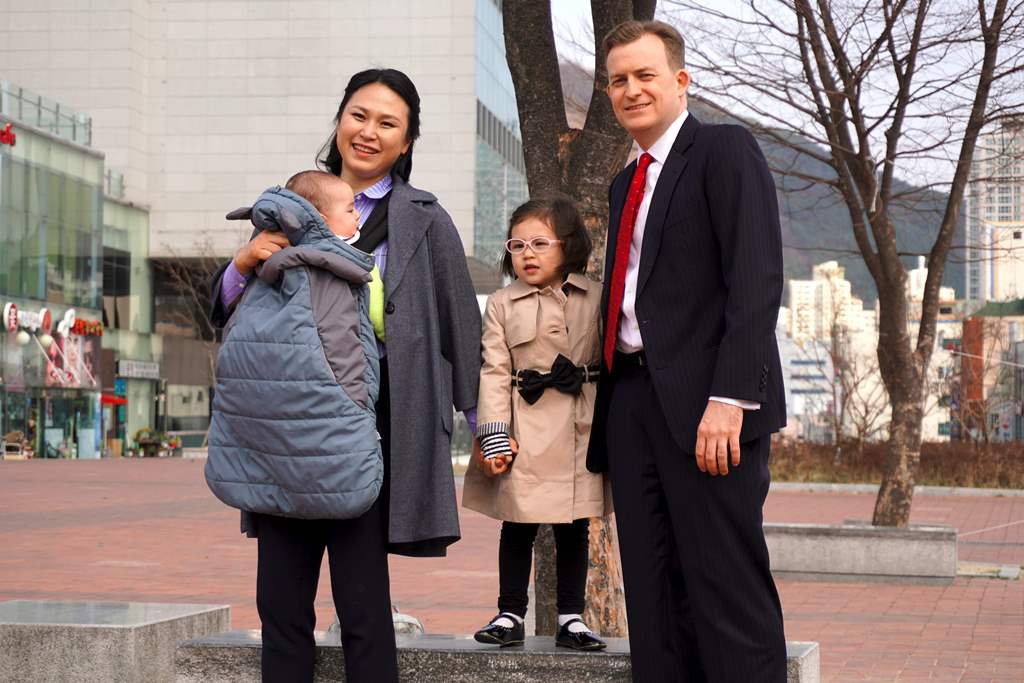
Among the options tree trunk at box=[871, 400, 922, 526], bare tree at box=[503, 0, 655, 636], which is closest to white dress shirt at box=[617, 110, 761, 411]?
bare tree at box=[503, 0, 655, 636]

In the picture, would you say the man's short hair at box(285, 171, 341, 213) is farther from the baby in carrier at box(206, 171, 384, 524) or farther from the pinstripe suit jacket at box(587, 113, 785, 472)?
the pinstripe suit jacket at box(587, 113, 785, 472)

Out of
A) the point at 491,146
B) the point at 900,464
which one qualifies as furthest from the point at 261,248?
the point at 491,146

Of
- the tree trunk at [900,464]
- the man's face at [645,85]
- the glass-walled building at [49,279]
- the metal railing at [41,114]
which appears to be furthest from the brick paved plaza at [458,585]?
the metal railing at [41,114]

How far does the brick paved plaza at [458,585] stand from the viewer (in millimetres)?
8359

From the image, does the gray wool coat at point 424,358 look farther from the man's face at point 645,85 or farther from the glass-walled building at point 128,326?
the glass-walled building at point 128,326

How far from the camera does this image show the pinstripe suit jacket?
3426 mm

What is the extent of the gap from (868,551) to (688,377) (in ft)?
29.7

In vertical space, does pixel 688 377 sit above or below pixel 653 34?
below

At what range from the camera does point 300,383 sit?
352 centimetres

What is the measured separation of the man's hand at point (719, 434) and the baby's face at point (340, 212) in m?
1.09

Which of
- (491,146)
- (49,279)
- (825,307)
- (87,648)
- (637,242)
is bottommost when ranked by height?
(87,648)

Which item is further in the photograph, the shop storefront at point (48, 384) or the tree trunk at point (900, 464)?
the shop storefront at point (48, 384)

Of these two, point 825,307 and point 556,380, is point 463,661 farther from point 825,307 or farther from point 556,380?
point 825,307

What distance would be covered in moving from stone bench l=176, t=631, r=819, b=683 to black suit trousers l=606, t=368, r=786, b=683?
0.33m
